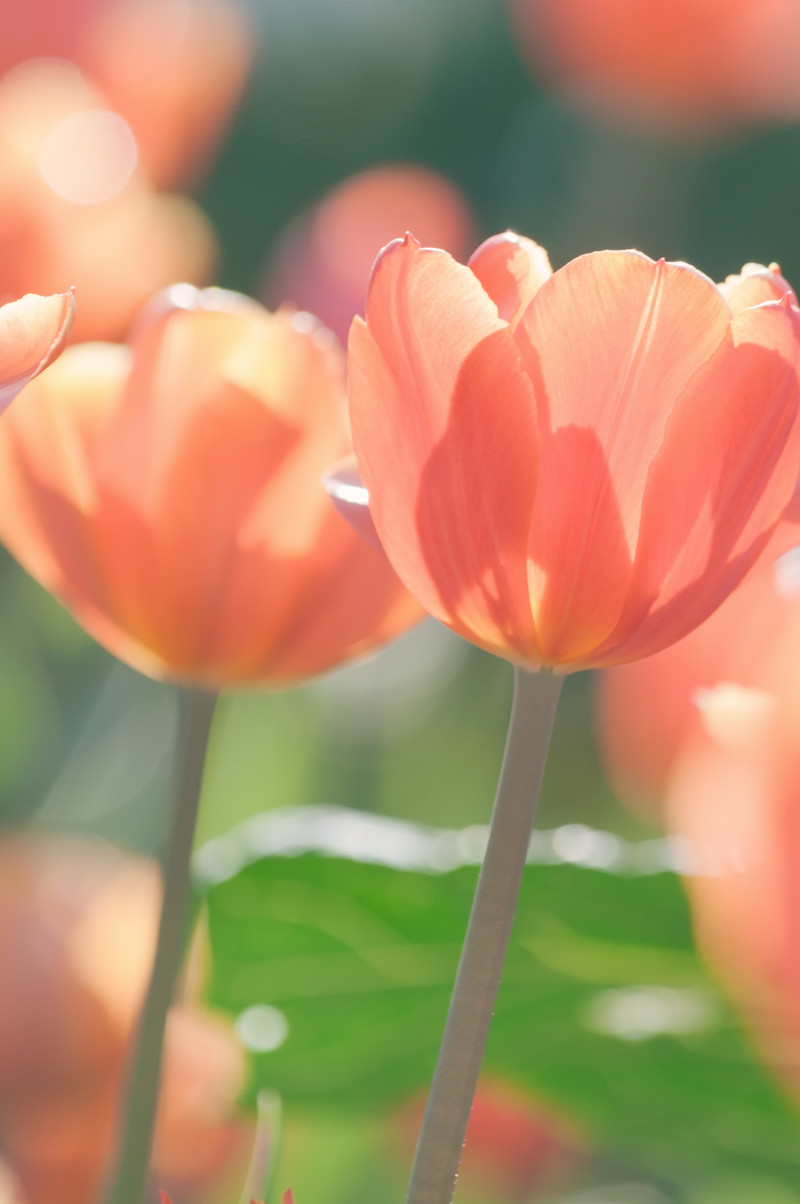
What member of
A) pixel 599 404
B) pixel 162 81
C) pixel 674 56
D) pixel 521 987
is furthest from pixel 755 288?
pixel 674 56

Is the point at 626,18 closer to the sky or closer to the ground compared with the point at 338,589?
closer to the sky

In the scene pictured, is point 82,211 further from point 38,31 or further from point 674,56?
point 674,56

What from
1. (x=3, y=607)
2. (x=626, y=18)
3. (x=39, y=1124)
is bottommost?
(x=39, y=1124)

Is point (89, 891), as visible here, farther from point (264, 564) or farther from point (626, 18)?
point (626, 18)

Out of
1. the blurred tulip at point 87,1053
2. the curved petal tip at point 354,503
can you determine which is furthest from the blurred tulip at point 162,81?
the curved petal tip at point 354,503

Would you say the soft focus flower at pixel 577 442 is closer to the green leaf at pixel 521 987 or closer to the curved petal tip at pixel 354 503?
the curved petal tip at pixel 354 503

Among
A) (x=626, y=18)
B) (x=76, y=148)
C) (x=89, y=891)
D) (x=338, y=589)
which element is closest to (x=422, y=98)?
(x=626, y=18)

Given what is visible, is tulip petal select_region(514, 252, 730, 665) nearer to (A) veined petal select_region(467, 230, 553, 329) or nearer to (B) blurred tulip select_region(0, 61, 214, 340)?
(A) veined petal select_region(467, 230, 553, 329)
